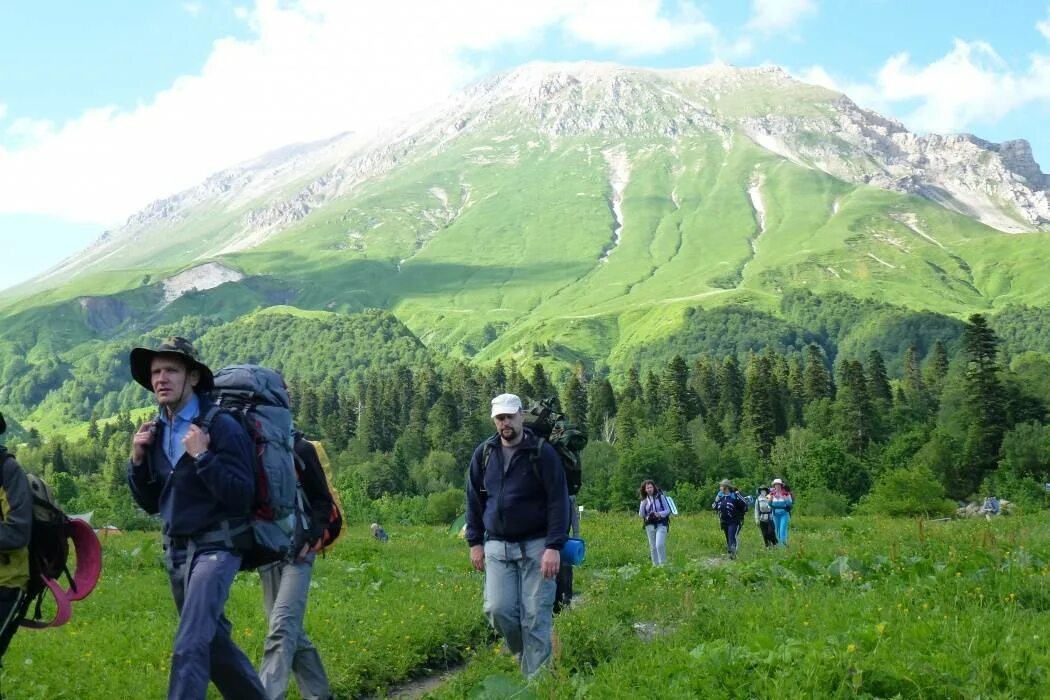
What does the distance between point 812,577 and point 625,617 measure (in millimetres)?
2915

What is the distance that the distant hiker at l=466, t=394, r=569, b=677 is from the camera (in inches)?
354

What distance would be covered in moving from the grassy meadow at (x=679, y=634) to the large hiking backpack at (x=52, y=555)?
2295mm

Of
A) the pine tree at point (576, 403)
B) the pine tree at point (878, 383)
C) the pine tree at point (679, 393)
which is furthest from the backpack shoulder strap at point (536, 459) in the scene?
the pine tree at point (576, 403)

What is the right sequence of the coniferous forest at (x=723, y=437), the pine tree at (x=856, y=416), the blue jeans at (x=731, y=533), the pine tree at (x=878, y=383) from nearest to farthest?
1. the blue jeans at (x=731, y=533)
2. the coniferous forest at (x=723, y=437)
3. the pine tree at (x=856, y=416)
4. the pine tree at (x=878, y=383)

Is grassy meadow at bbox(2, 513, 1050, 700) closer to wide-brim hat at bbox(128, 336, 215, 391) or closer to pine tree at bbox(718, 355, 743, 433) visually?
wide-brim hat at bbox(128, 336, 215, 391)

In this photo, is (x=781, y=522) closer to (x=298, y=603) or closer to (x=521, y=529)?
(x=521, y=529)

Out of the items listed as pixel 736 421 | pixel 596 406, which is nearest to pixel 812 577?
pixel 736 421

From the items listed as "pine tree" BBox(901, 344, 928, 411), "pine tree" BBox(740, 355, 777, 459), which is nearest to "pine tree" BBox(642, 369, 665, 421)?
"pine tree" BBox(740, 355, 777, 459)

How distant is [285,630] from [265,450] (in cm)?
176

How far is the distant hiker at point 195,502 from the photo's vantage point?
22.1 feet

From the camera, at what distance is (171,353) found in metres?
7.14

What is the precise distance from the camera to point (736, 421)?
4906 inches

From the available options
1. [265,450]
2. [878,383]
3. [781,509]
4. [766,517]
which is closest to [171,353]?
[265,450]

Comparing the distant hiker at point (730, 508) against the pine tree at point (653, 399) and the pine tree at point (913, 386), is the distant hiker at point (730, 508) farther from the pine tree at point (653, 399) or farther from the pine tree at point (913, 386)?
the pine tree at point (913, 386)
